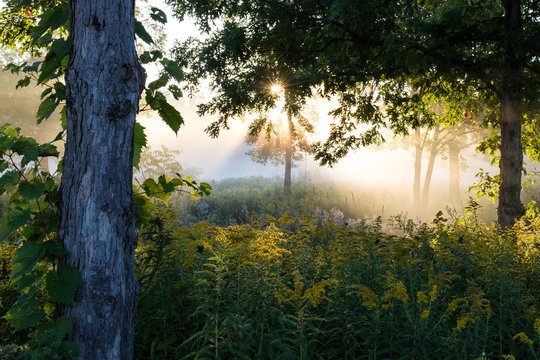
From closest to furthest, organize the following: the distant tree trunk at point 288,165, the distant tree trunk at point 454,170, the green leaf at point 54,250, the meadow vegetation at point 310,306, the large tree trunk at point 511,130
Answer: the green leaf at point 54,250 → the meadow vegetation at point 310,306 → the large tree trunk at point 511,130 → the distant tree trunk at point 288,165 → the distant tree trunk at point 454,170

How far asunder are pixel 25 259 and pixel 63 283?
0.94 feet

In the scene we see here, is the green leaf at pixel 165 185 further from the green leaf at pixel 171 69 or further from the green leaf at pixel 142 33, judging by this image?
the green leaf at pixel 142 33

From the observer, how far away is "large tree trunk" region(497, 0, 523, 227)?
24.9ft

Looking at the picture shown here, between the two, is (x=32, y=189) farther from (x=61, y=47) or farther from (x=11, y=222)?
(x=61, y=47)

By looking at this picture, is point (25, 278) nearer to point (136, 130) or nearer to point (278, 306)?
point (136, 130)

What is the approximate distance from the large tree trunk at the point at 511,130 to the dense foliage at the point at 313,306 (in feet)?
12.5

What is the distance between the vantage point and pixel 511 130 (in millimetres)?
7789

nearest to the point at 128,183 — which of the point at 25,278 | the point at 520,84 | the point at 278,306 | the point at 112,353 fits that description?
the point at 25,278

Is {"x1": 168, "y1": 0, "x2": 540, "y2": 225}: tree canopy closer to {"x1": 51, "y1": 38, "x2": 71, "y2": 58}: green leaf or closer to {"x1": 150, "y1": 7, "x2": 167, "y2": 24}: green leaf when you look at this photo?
{"x1": 150, "y1": 7, "x2": 167, "y2": 24}: green leaf

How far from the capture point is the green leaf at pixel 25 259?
6.63ft

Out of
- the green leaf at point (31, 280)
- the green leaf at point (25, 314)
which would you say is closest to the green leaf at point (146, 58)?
the green leaf at point (31, 280)

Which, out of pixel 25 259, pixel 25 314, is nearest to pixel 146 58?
pixel 25 259

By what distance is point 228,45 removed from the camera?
732 centimetres

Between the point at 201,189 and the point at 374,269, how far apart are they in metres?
2.51
